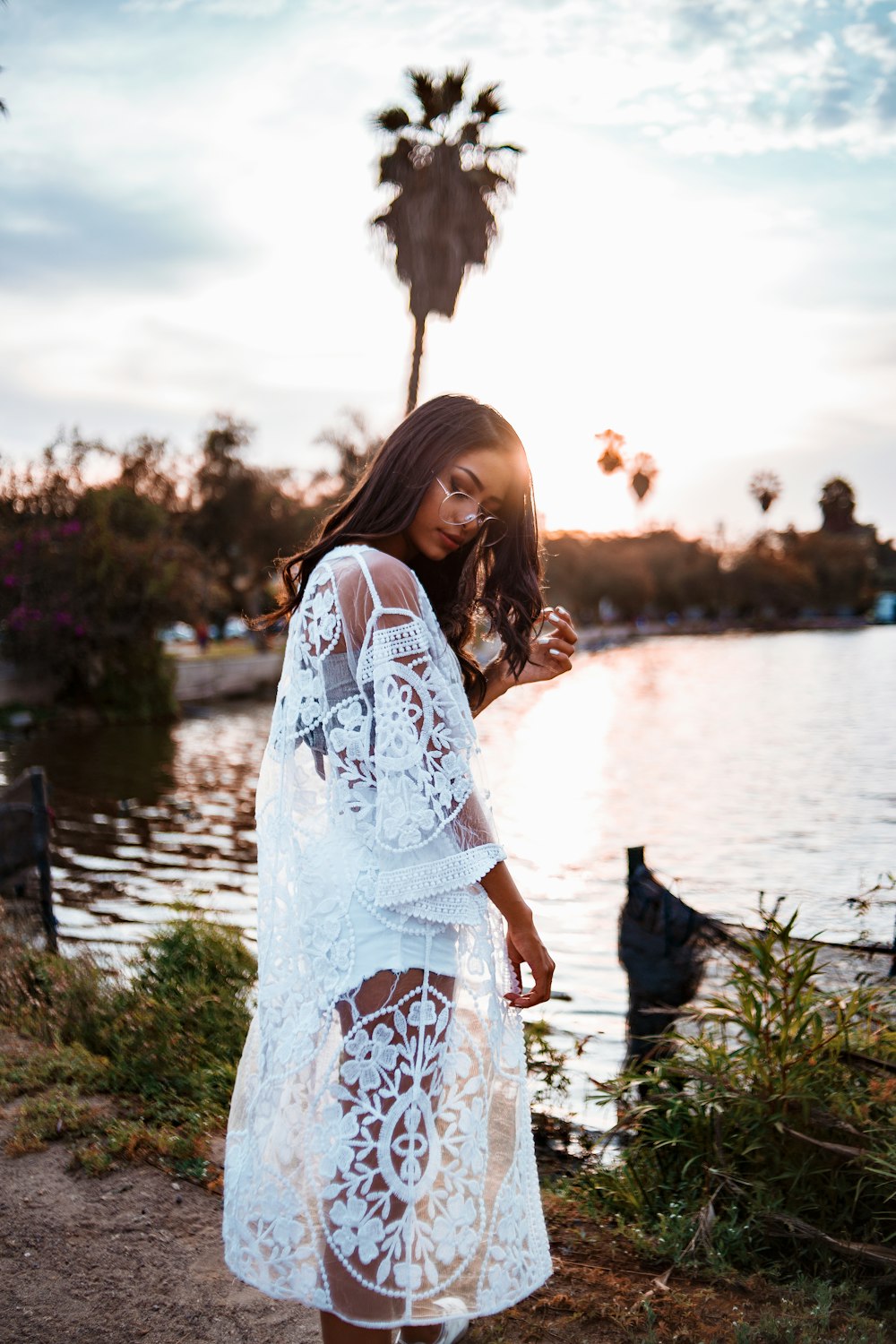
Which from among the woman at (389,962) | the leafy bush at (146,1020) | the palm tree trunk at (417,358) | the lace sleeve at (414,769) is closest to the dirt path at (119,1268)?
the leafy bush at (146,1020)

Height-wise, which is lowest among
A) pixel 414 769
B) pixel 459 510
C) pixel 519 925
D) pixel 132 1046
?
pixel 132 1046

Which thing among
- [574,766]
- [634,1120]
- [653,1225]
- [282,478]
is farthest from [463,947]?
[282,478]

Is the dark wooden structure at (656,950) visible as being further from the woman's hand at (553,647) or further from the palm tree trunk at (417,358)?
the palm tree trunk at (417,358)

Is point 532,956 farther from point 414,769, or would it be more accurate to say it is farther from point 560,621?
point 560,621

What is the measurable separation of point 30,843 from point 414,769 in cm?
588

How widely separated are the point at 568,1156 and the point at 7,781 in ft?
43.1

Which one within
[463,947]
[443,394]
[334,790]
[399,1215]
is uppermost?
[443,394]

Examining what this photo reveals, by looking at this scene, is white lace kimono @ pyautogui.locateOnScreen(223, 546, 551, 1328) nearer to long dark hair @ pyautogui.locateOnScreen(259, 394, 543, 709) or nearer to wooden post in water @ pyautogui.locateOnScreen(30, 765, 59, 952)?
long dark hair @ pyautogui.locateOnScreen(259, 394, 543, 709)

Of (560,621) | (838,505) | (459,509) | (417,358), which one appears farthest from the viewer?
(838,505)

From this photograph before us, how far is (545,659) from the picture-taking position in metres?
2.61

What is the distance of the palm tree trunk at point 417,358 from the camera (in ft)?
73.8

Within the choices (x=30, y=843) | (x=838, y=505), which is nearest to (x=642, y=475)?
(x=838, y=505)

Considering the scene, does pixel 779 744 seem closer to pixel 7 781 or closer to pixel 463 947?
pixel 7 781

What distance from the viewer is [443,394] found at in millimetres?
2268
